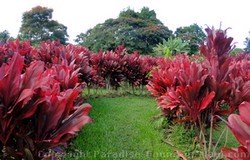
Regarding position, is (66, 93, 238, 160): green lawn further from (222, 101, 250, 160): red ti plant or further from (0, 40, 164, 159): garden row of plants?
(222, 101, 250, 160): red ti plant

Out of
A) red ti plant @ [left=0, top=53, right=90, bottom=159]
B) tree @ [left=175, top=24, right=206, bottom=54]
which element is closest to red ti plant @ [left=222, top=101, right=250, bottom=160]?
red ti plant @ [left=0, top=53, right=90, bottom=159]

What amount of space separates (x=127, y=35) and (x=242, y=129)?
25.7m

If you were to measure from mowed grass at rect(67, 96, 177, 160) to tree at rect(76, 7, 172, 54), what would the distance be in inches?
A: 709

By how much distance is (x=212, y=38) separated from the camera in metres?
4.80

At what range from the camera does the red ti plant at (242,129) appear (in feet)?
4.50

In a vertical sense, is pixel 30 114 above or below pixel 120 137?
above

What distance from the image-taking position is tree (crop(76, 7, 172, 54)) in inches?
1033

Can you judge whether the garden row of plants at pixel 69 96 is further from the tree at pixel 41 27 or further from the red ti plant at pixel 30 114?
the tree at pixel 41 27

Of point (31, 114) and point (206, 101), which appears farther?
point (206, 101)

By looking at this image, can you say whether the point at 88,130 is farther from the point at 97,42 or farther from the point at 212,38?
the point at 97,42

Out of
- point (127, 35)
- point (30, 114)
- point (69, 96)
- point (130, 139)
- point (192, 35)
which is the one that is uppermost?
point (192, 35)

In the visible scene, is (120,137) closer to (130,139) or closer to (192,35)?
(130,139)

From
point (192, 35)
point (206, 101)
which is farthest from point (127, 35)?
point (206, 101)

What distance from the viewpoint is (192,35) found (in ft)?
100
